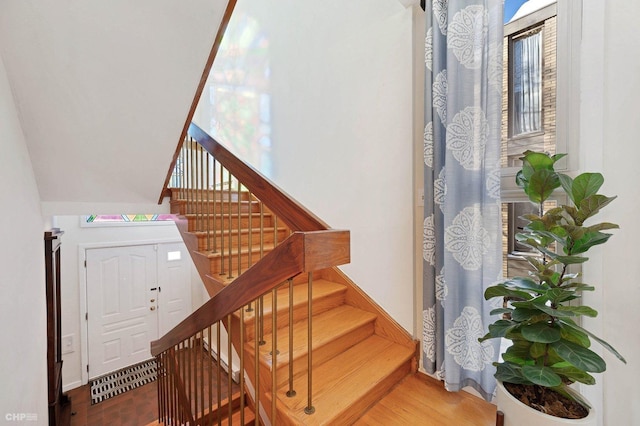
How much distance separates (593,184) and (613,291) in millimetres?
557

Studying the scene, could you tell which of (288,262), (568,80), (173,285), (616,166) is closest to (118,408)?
(173,285)

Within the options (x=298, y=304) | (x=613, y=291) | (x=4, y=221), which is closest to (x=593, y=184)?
(x=613, y=291)

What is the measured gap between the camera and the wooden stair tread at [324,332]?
1.49 m

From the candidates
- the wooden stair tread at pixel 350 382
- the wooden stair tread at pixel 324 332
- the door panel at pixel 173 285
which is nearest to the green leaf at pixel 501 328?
the wooden stair tread at pixel 350 382

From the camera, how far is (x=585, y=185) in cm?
101

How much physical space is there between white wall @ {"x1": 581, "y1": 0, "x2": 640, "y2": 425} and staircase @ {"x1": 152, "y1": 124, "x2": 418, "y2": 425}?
953 millimetres

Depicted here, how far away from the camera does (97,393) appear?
3713 millimetres

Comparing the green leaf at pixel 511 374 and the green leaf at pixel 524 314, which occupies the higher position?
the green leaf at pixel 524 314

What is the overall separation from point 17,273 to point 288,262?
132 centimetres

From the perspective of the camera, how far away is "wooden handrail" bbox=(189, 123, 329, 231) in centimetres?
116

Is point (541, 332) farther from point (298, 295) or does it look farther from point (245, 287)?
point (298, 295)

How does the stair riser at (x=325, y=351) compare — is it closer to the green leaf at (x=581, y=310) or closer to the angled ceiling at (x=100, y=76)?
the green leaf at (x=581, y=310)

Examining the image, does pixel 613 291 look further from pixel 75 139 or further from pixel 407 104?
pixel 75 139

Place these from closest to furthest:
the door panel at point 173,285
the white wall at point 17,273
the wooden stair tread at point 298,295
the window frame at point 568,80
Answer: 1. the white wall at point 17,273
2. the window frame at point 568,80
3. the wooden stair tread at point 298,295
4. the door panel at point 173,285
